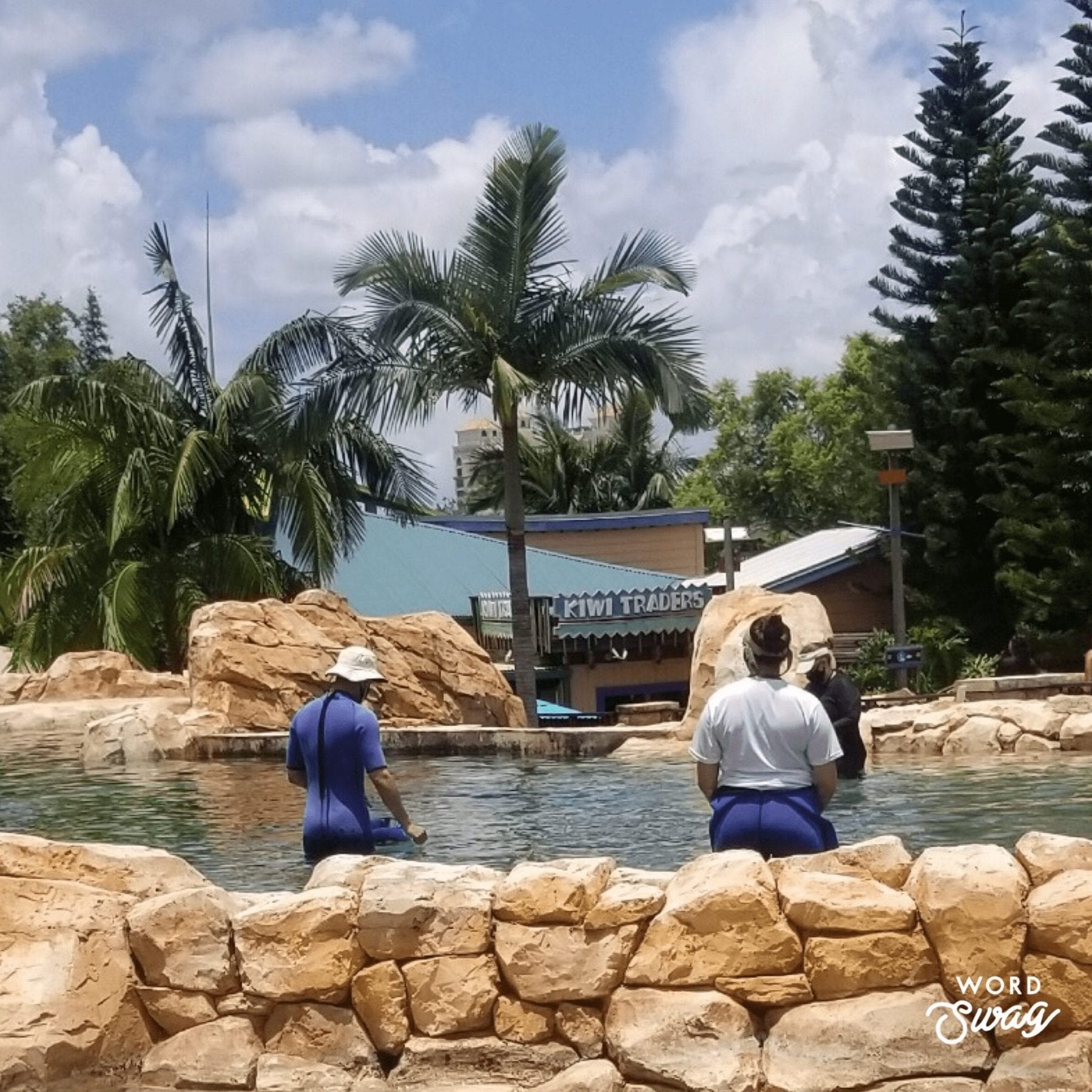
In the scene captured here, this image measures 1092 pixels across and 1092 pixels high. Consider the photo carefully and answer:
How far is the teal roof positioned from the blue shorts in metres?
23.8

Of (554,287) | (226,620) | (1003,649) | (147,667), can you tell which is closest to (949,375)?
(1003,649)

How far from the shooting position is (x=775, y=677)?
5824 millimetres

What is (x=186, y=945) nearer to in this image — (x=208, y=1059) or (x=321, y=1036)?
(x=208, y=1059)

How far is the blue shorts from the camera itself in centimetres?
573

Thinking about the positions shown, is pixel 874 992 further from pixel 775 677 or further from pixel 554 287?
pixel 554 287

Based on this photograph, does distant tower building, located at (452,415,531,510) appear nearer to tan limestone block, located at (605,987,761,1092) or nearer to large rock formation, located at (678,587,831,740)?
large rock formation, located at (678,587,831,740)

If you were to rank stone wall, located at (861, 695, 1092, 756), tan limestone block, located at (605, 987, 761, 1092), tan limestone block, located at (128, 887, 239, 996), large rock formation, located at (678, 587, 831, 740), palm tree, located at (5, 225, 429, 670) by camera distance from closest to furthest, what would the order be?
tan limestone block, located at (605, 987, 761, 1092)
tan limestone block, located at (128, 887, 239, 996)
stone wall, located at (861, 695, 1092, 756)
large rock formation, located at (678, 587, 831, 740)
palm tree, located at (5, 225, 429, 670)

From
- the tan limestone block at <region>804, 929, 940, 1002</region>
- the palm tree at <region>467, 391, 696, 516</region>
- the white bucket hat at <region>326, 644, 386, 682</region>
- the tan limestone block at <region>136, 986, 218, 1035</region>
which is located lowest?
the tan limestone block at <region>136, 986, 218, 1035</region>

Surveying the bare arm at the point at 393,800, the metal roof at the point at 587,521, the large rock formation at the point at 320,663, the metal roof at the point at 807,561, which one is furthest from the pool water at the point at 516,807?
the metal roof at the point at 587,521

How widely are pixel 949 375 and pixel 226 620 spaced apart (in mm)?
19474


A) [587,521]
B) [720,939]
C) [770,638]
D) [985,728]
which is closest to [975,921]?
[720,939]

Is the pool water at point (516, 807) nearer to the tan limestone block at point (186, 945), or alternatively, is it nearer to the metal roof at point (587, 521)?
the tan limestone block at point (186, 945)

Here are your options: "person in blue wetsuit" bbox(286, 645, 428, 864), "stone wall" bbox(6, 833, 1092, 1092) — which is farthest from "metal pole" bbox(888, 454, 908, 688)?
"stone wall" bbox(6, 833, 1092, 1092)

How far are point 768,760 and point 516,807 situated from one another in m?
5.01
